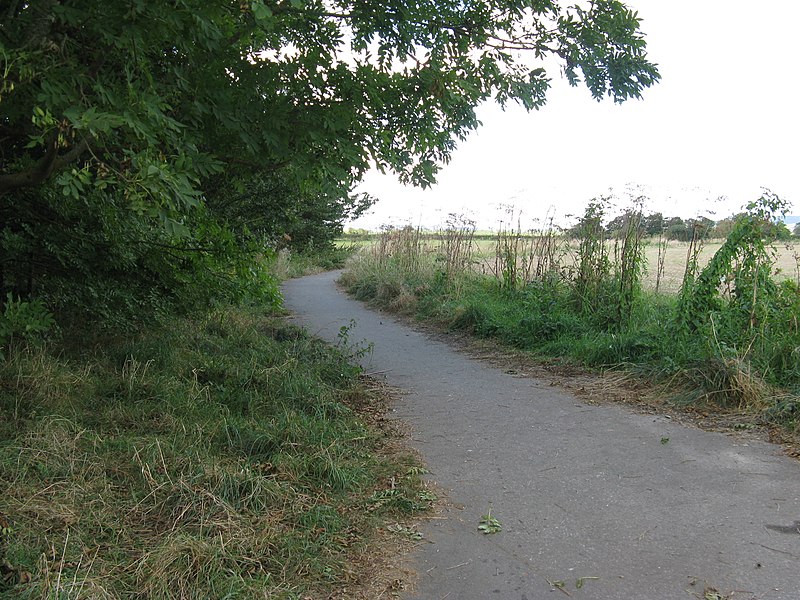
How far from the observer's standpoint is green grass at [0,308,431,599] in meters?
3.12

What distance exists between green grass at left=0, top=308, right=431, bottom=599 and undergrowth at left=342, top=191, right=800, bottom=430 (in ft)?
11.0

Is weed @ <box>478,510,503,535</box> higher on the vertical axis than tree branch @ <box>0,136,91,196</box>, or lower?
lower

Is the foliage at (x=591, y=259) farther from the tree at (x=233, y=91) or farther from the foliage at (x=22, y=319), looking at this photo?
the foliage at (x=22, y=319)

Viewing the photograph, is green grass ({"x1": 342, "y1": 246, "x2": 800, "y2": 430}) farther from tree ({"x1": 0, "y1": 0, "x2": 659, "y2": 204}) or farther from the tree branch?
the tree branch

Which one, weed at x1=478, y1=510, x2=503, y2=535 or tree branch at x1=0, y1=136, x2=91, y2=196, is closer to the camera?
tree branch at x1=0, y1=136, x2=91, y2=196

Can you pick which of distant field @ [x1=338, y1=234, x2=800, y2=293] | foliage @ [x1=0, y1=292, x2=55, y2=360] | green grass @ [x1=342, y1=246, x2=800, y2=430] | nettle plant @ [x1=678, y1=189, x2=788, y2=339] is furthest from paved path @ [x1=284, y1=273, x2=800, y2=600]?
foliage @ [x1=0, y1=292, x2=55, y2=360]

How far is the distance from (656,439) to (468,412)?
6.03 ft

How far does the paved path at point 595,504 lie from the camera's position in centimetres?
333

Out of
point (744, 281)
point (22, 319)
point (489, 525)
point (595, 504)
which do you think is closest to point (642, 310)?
point (744, 281)

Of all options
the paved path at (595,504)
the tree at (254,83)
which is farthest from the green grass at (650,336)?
the tree at (254,83)

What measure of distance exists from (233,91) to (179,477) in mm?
2899

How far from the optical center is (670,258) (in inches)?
418

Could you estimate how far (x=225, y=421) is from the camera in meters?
5.07

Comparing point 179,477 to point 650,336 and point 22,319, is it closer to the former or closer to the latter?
point 22,319
